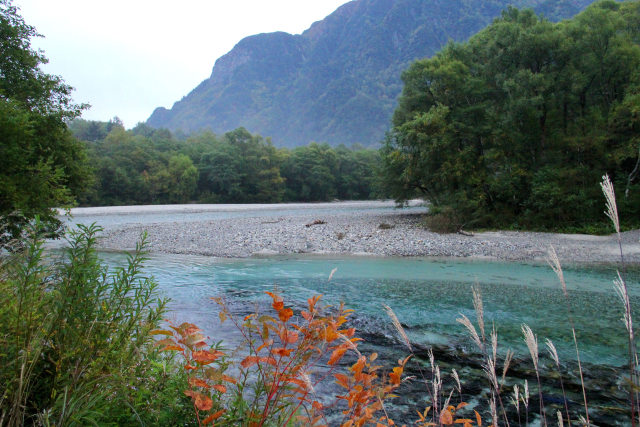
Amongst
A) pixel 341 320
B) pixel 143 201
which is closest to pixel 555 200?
pixel 341 320

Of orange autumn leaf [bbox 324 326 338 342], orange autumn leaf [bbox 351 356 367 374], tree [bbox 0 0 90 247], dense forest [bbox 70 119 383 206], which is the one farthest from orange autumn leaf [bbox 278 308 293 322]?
dense forest [bbox 70 119 383 206]

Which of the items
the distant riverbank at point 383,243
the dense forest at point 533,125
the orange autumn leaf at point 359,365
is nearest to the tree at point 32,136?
the distant riverbank at point 383,243

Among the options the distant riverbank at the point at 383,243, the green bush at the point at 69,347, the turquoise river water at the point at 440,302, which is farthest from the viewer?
the distant riverbank at the point at 383,243

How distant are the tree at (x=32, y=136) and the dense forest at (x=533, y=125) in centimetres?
→ 1790

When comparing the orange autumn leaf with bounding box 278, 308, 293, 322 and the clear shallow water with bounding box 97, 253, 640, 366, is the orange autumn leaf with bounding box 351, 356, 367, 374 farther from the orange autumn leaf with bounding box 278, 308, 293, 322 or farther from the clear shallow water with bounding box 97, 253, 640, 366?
the clear shallow water with bounding box 97, 253, 640, 366

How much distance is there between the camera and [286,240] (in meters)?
18.5

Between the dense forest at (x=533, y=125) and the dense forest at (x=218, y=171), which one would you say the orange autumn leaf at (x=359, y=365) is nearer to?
the dense forest at (x=533, y=125)

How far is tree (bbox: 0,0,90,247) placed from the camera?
1077 centimetres

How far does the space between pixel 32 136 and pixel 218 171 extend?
5137 cm

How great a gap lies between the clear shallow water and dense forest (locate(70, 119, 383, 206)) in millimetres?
37704

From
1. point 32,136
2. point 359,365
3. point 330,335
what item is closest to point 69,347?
point 330,335

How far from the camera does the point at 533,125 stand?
2206 centimetres

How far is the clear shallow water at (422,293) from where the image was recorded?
6.39m

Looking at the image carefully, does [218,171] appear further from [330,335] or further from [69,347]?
[330,335]
